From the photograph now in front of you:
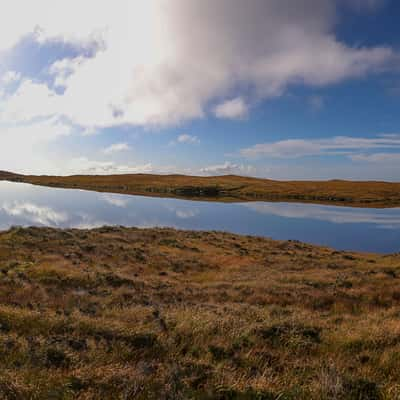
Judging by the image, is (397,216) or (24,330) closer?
(24,330)

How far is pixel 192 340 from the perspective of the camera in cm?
680

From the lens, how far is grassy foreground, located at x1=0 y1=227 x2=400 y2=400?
4559 millimetres

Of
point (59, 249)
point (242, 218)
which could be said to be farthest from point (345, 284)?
point (242, 218)

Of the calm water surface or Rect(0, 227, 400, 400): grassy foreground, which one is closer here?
Rect(0, 227, 400, 400): grassy foreground

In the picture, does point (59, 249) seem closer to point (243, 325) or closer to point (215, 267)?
point (215, 267)

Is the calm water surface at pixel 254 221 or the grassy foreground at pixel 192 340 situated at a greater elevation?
the grassy foreground at pixel 192 340

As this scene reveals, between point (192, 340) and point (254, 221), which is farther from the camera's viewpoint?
point (254, 221)

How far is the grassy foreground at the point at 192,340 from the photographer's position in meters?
4.56

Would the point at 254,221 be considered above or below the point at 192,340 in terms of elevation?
below

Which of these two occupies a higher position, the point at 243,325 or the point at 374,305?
the point at 243,325

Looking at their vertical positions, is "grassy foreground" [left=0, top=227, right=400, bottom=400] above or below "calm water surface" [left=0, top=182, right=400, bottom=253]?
above

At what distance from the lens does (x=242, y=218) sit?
6147 centimetres

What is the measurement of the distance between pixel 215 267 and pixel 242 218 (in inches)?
1539

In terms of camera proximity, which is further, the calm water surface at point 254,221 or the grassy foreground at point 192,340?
the calm water surface at point 254,221
